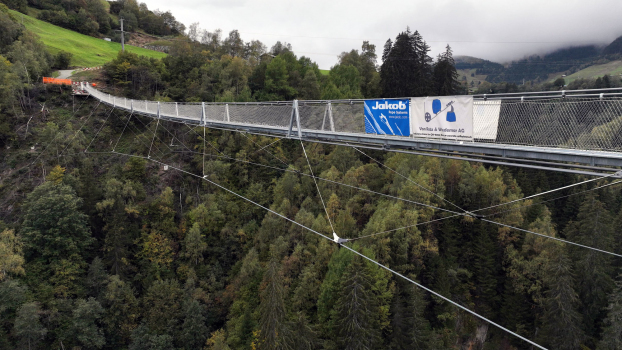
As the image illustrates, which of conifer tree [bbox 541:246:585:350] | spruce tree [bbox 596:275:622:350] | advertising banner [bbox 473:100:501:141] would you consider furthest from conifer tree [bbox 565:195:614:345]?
advertising banner [bbox 473:100:501:141]

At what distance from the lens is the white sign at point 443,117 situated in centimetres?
728

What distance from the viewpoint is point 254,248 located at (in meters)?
28.1

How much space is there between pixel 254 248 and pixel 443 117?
2275 cm

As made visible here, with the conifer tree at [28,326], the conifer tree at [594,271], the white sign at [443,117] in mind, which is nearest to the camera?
the white sign at [443,117]

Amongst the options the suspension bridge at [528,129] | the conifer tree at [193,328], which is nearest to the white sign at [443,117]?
the suspension bridge at [528,129]

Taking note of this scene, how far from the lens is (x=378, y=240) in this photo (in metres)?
25.1

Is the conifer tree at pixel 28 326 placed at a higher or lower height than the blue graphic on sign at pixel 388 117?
lower

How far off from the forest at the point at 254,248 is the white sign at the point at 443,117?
1291 centimetres

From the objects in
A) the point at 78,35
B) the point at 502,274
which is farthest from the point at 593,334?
the point at 78,35

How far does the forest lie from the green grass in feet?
29.4

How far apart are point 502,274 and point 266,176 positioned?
863 inches

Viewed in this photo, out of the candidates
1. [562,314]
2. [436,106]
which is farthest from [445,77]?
[436,106]

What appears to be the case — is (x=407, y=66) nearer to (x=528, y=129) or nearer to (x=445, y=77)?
(x=445, y=77)

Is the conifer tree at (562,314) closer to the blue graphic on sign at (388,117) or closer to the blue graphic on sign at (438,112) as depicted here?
the blue graphic on sign at (388,117)
